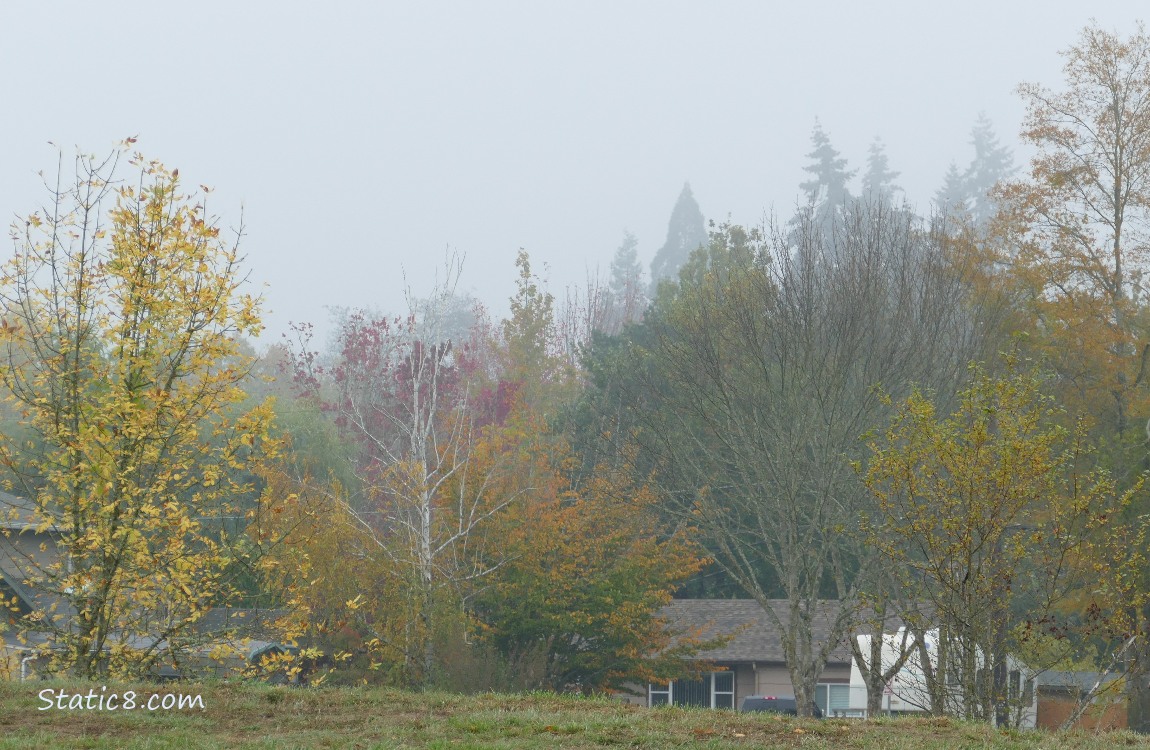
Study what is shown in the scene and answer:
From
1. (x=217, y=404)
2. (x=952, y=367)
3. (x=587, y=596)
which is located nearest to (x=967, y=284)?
(x=952, y=367)

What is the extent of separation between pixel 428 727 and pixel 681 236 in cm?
10937

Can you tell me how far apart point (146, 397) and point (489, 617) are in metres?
14.3

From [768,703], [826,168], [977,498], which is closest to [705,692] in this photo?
[768,703]

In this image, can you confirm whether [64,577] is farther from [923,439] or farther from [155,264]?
[923,439]

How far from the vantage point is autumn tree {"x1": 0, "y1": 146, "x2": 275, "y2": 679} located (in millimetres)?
12055

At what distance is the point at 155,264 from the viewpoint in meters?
12.8

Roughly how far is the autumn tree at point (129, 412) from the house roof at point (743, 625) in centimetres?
2250

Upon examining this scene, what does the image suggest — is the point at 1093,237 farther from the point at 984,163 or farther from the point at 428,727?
the point at 984,163

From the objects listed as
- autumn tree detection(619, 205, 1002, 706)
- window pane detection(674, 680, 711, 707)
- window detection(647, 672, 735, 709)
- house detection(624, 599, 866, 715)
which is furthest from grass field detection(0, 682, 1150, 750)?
window pane detection(674, 680, 711, 707)

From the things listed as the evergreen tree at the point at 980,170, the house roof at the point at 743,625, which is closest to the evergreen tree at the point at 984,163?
the evergreen tree at the point at 980,170

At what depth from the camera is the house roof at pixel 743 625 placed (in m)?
34.0

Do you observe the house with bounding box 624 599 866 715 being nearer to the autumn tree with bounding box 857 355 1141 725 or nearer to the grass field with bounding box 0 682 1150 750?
the autumn tree with bounding box 857 355 1141 725

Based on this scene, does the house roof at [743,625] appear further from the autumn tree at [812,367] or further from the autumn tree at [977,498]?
the autumn tree at [977,498]

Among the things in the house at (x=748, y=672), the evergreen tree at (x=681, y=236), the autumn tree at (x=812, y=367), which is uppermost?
the evergreen tree at (x=681, y=236)
